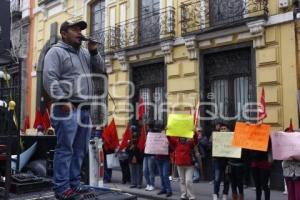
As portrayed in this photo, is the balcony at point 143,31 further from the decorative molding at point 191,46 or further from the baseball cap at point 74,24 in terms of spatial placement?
the baseball cap at point 74,24

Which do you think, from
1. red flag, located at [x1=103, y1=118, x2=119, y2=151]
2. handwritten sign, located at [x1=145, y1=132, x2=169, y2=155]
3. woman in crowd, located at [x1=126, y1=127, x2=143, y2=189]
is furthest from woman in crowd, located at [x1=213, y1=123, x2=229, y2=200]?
red flag, located at [x1=103, y1=118, x2=119, y2=151]

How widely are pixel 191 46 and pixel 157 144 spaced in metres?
4.12

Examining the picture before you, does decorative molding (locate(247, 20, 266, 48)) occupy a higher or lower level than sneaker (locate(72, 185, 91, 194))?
higher

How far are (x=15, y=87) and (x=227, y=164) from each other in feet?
20.6

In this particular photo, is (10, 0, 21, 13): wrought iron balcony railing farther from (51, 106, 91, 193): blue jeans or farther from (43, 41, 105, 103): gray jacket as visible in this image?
(51, 106, 91, 193): blue jeans

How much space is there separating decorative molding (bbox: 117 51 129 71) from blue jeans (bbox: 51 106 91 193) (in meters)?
12.1

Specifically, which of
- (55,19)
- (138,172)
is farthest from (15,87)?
(55,19)

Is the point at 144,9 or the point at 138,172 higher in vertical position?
the point at 144,9

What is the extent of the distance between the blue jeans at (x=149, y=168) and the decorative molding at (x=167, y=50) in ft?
13.8

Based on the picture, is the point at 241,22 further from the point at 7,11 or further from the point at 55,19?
the point at 55,19

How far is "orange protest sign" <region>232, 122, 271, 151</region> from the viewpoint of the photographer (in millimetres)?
8352

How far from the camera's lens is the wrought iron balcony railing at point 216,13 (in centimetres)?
1270

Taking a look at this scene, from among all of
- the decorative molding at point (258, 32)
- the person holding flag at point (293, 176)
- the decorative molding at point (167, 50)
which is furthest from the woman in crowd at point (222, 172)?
the decorative molding at point (167, 50)

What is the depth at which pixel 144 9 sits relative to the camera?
655 inches
